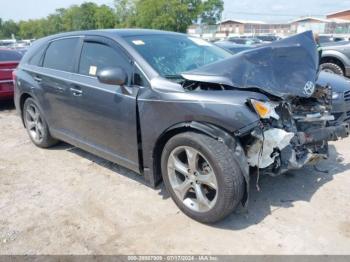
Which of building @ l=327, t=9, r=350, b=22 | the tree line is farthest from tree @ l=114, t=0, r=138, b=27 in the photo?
building @ l=327, t=9, r=350, b=22

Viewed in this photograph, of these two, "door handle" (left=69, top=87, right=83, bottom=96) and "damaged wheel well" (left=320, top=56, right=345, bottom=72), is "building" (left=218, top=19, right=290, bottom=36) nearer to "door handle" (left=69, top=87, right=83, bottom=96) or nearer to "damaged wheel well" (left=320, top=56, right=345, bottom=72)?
"damaged wheel well" (left=320, top=56, right=345, bottom=72)

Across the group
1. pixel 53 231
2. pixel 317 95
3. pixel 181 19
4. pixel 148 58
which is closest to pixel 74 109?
pixel 148 58

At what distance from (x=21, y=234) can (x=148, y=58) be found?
2.04m

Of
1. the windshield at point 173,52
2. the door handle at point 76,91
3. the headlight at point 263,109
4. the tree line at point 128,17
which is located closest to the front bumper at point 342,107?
the windshield at point 173,52

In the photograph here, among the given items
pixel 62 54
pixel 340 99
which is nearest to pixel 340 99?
pixel 340 99

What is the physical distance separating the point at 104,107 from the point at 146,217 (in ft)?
4.04

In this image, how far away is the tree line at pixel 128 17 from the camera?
64.7m

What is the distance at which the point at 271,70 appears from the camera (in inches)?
134

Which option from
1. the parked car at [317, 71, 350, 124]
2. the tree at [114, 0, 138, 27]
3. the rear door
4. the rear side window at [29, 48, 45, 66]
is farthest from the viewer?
the tree at [114, 0, 138, 27]

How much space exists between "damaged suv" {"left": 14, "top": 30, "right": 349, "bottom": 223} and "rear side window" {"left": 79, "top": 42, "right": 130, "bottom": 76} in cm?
1

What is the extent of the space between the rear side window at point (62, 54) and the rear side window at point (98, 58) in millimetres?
239

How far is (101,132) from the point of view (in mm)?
3918

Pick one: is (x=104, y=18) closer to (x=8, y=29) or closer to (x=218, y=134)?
(x=8, y=29)

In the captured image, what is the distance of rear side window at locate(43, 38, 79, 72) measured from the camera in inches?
172
